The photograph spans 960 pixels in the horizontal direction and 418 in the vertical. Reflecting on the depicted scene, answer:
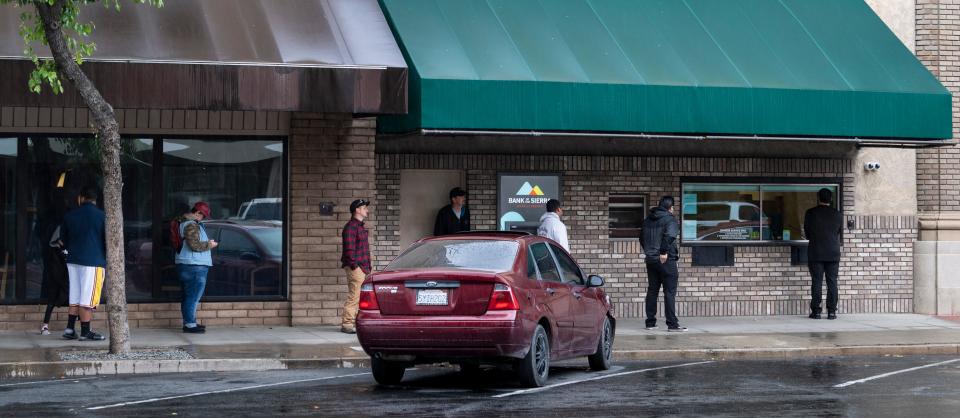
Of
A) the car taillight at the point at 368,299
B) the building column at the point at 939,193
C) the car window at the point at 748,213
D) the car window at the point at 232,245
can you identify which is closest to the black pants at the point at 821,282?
the car window at the point at 748,213

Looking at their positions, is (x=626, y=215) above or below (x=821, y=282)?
above

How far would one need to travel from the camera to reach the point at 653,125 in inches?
650

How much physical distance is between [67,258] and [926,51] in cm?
1235

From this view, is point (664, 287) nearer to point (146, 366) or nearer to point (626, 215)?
point (626, 215)

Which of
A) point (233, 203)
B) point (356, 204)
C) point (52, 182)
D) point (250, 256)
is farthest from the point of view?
point (250, 256)

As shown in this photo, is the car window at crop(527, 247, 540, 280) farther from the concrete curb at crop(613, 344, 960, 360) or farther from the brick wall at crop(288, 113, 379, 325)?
the brick wall at crop(288, 113, 379, 325)

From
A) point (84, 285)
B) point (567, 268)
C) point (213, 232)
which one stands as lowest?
point (84, 285)

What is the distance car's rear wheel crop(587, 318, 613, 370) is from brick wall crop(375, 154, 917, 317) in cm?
478

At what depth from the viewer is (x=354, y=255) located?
51.6ft

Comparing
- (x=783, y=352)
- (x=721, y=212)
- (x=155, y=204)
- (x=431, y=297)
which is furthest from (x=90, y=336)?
(x=721, y=212)

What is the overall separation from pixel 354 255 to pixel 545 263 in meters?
4.01

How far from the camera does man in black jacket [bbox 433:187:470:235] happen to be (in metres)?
17.3

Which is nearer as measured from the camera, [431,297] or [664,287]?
[431,297]

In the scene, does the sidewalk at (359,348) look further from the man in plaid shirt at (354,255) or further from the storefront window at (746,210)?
the storefront window at (746,210)
